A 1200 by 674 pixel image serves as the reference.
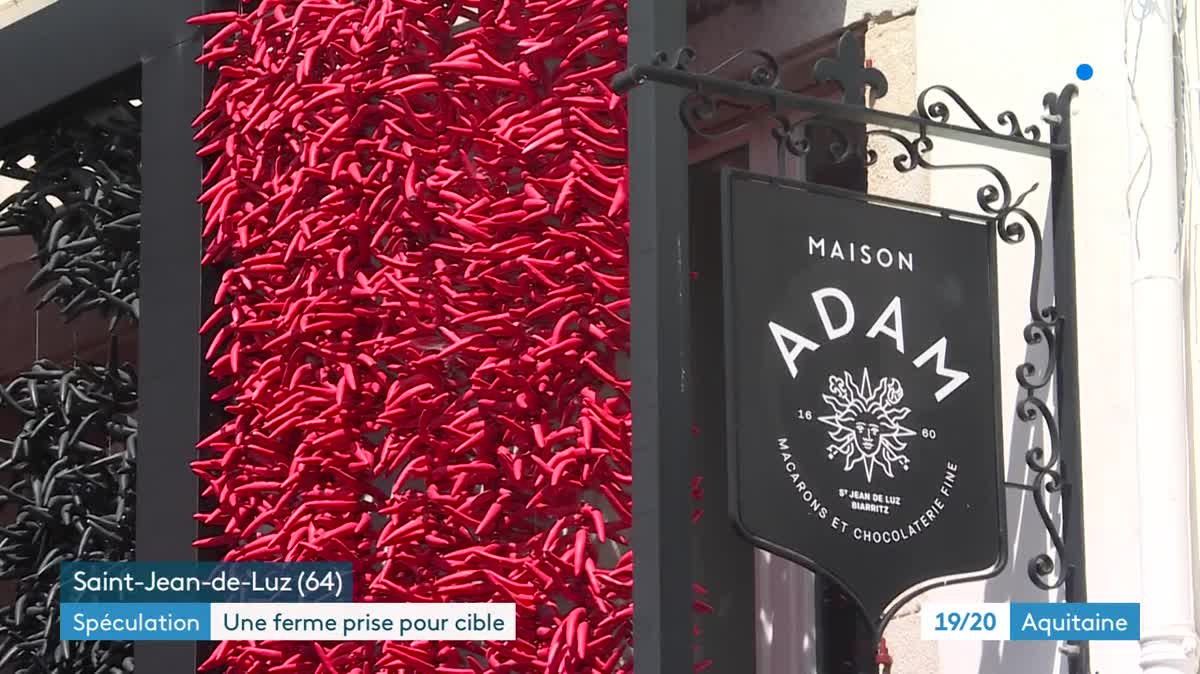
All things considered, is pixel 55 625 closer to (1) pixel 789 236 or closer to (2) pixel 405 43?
(2) pixel 405 43

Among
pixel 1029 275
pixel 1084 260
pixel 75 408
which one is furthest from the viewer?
pixel 75 408

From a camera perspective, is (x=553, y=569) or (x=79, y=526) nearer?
(x=553, y=569)

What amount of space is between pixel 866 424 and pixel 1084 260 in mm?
1026

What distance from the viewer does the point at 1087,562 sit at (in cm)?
578

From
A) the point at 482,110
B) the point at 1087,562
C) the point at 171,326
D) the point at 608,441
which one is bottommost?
the point at 1087,562

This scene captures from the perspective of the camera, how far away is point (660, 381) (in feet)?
17.5

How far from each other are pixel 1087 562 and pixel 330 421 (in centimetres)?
227

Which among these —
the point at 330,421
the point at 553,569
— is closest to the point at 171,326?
the point at 330,421
